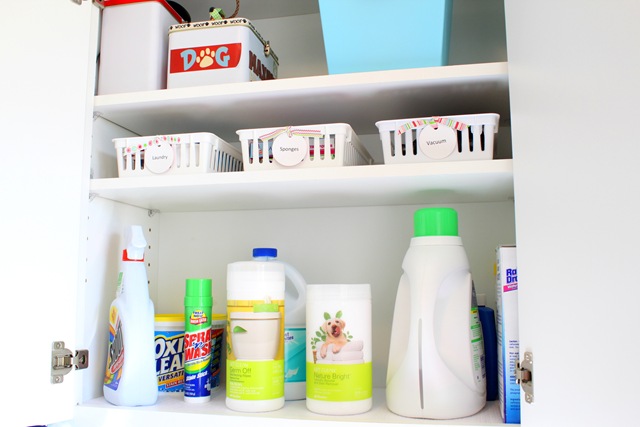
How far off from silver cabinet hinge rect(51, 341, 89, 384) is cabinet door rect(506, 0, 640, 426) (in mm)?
670

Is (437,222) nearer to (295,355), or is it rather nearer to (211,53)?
(295,355)

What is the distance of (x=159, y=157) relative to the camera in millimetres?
979

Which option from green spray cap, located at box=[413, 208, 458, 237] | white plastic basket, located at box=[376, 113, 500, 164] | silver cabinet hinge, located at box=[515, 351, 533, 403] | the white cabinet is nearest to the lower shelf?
the white cabinet

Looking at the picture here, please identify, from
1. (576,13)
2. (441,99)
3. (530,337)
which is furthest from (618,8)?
(441,99)

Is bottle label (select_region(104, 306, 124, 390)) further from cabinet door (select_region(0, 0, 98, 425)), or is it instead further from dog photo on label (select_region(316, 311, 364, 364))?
dog photo on label (select_region(316, 311, 364, 364))

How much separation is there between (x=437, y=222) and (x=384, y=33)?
31cm

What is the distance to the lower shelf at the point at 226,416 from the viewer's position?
0.86 meters

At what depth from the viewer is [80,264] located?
969mm

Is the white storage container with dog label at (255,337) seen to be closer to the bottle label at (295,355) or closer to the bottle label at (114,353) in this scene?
the bottle label at (295,355)

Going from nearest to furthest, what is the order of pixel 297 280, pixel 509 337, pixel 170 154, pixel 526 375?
pixel 526 375
pixel 509 337
pixel 170 154
pixel 297 280

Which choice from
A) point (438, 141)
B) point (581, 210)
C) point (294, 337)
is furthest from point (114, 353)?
point (581, 210)

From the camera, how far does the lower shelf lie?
858 millimetres

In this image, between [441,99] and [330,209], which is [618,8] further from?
[330,209]

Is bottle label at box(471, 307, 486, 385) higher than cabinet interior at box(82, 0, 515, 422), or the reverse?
cabinet interior at box(82, 0, 515, 422)
